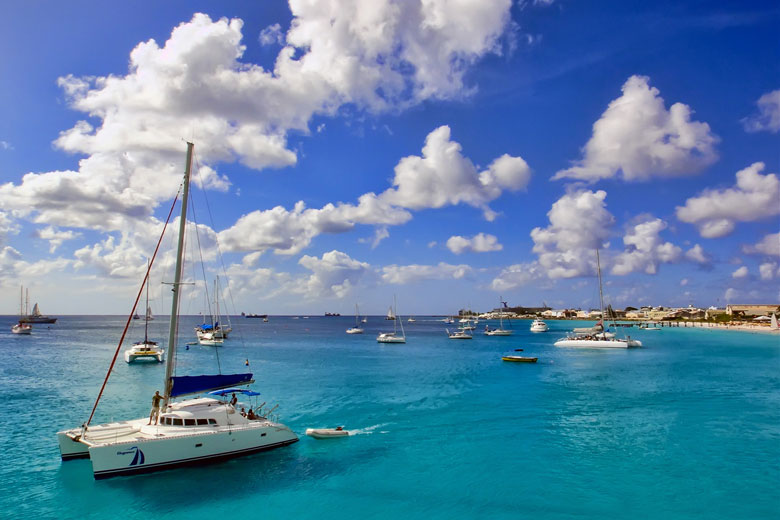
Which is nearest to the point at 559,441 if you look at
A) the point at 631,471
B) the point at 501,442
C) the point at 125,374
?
the point at 501,442

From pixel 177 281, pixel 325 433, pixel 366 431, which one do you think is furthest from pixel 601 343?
pixel 177 281

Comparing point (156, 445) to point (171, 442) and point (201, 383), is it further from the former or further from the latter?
point (201, 383)

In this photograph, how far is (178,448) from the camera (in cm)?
2633

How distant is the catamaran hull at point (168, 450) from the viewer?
82.0ft

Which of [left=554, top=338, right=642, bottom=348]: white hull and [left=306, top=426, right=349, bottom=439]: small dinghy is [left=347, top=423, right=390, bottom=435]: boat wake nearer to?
[left=306, top=426, right=349, bottom=439]: small dinghy

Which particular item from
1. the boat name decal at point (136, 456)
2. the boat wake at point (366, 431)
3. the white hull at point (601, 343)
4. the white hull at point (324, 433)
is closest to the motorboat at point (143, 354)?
the boat wake at point (366, 431)

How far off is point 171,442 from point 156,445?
767 millimetres

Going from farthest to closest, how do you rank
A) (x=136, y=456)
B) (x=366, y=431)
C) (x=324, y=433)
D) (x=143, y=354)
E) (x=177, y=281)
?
(x=143, y=354) → (x=366, y=431) → (x=324, y=433) → (x=177, y=281) → (x=136, y=456)

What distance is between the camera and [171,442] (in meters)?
26.1

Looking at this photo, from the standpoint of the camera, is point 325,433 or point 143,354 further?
point 143,354

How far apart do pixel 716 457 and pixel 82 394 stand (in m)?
58.1

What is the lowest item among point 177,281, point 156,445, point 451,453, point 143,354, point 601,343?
point 601,343

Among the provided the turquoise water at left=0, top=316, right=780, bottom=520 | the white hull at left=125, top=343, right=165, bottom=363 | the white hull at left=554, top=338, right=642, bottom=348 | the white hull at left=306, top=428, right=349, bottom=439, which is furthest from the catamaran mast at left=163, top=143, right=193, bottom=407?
the white hull at left=554, top=338, right=642, bottom=348

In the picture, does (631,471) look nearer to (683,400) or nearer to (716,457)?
(716,457)
